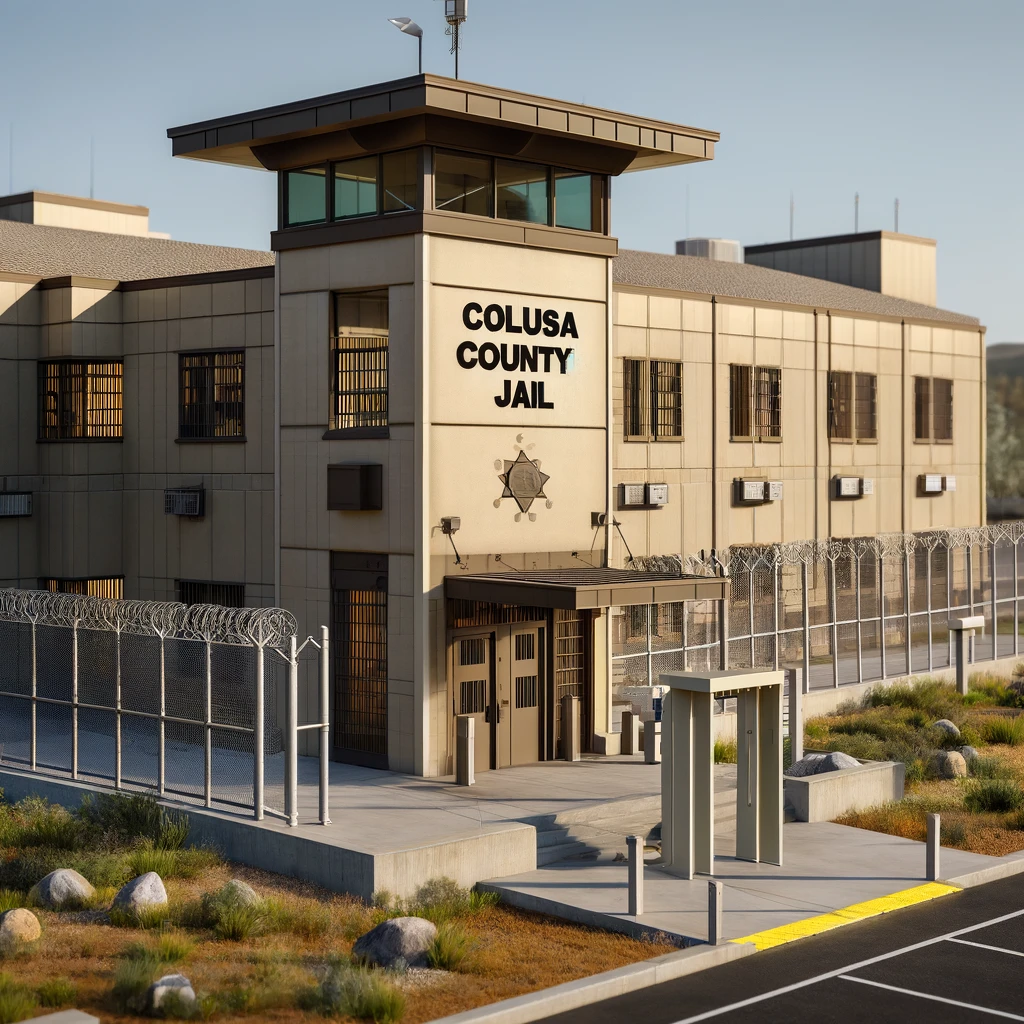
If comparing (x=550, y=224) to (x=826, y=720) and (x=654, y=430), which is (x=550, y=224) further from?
(x=826, y=720)

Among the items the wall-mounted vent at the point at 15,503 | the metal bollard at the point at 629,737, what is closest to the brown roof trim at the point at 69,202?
the wall-mounted vent at the point at 15,503

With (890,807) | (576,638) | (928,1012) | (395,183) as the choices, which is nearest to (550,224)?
(395,183)

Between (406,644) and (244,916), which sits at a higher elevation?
(406,644)

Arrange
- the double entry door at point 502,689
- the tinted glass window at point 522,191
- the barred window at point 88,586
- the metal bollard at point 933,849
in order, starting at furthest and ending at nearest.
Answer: the barred window at point 88,586, the tinted glass window at point 522,191, the double entry door at point 502,689, the metal bollard at point 933,849

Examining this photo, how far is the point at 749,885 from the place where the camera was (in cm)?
1728

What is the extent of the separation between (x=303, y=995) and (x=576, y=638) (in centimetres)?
1128

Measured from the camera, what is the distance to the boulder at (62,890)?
15.7 meters

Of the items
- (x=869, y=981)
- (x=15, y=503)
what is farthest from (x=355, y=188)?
(x=869, y=981)

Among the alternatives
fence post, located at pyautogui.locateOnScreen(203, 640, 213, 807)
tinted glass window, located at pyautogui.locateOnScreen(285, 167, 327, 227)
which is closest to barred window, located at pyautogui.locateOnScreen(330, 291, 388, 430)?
tinted glass window, located at pyautogui.locateOnScreen(285, 167, 327, 227)

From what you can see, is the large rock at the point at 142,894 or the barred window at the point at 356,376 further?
the barred window at the point at 356,376

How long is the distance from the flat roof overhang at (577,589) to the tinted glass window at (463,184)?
5582 mm

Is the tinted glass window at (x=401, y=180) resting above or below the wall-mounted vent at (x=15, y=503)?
above

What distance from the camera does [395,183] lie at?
2173 cm

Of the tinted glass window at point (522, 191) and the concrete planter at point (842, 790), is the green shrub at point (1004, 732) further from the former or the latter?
the tinted glass window at point (522, 191)
